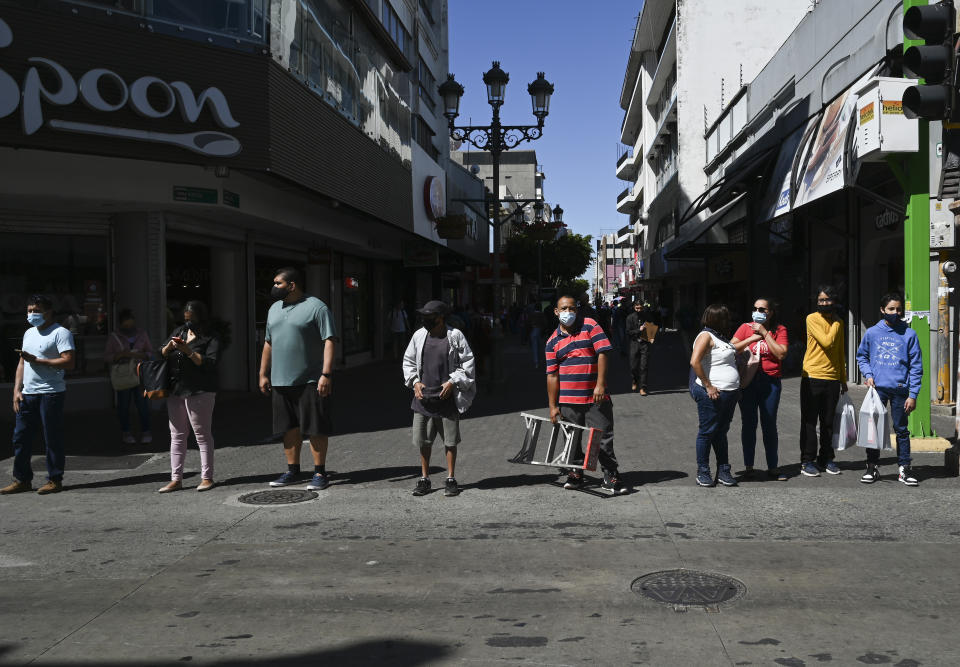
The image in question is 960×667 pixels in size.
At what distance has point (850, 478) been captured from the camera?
26.0ft

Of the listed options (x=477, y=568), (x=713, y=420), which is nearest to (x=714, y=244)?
(x=713, y=420)

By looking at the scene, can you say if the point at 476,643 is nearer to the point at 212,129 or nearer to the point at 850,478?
the point at 850,478

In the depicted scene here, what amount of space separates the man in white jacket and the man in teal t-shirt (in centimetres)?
80

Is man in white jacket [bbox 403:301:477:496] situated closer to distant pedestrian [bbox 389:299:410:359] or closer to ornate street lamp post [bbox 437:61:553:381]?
ornate street lamp post [bbox 437:61:553:381]

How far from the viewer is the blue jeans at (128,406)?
1026cm

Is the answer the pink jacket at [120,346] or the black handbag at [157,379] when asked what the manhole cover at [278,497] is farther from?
the pink jacket at [120,346]

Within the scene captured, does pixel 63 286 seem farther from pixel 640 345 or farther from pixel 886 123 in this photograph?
pixel 886 123

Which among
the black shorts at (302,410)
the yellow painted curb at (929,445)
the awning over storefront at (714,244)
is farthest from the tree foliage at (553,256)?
the black shorts at (302,410)

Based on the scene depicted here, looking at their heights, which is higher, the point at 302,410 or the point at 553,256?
the point at 553,256

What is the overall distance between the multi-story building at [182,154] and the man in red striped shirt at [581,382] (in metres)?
6.28

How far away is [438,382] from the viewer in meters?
7.48

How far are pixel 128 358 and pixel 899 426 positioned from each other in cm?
824

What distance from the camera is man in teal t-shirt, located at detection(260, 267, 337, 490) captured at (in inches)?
304

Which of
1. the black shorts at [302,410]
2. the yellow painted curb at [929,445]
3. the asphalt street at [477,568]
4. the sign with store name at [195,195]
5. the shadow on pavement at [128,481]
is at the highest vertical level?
the sign with store name at [195,195]
